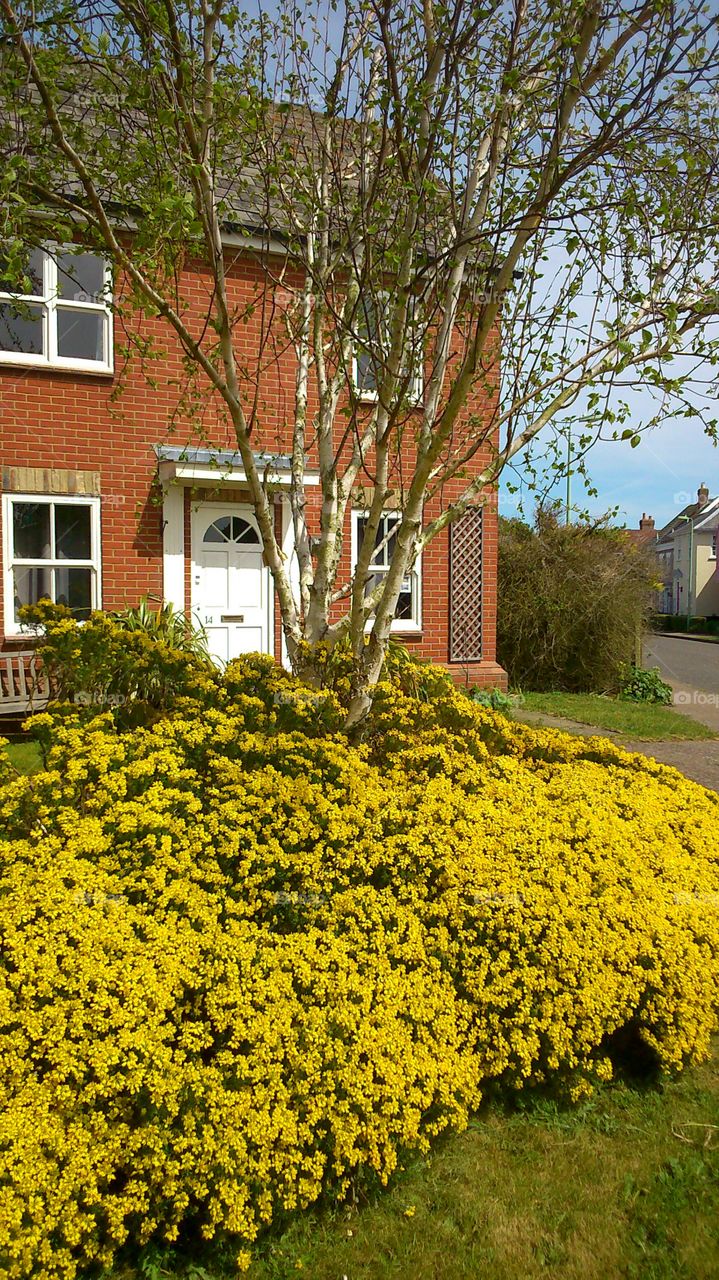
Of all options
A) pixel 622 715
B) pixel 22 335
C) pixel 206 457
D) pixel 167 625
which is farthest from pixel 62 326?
pixel 622 715

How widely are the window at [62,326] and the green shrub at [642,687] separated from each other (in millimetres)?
→ 9648

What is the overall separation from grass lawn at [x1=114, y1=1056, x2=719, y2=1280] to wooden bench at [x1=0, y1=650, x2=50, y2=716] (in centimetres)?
553

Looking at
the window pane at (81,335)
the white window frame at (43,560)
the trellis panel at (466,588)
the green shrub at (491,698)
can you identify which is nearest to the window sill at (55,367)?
the window pane at (81,335)

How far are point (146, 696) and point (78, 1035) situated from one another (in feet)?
8.23

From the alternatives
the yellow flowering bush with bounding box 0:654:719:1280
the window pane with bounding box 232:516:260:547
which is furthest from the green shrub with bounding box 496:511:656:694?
the yellow flowering bush with bounding box 0:654:719:1280

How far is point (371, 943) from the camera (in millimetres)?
2855

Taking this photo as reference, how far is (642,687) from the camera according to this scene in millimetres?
13750

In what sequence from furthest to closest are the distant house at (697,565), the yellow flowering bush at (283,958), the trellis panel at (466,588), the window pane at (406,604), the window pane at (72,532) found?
the distant house at (697,565) → the trellis panel at (466,588) → the window pane at (406,604) → the window pane at (72,532) → the yellow flowering bush at (283,958)

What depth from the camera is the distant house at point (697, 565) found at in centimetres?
4856

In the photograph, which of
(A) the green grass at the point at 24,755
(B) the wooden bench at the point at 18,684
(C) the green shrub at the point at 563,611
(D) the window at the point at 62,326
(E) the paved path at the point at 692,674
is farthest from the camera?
(C) the green shrub at the point at 563,611

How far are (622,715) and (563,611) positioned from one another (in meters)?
2.79

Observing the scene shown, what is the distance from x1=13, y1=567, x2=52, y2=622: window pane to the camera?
28.0ft

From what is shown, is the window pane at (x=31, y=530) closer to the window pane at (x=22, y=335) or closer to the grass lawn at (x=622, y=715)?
the window pane at (x=22, y=335)

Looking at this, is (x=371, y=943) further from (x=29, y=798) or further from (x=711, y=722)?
(x=711, y=722)
